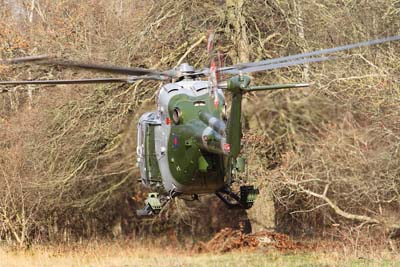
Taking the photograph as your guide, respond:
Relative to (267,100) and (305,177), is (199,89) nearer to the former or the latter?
(267,100)

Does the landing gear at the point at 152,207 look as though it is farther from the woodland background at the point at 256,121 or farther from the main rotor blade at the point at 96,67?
the woodland background at the point at 256,121

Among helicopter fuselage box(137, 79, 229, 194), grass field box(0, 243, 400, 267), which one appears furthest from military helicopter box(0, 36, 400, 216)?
grass field box(0, 243, 400, 267)

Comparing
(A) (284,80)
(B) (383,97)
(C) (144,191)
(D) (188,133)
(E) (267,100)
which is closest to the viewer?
(D) (188,133)

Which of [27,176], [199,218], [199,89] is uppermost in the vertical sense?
[199,89]

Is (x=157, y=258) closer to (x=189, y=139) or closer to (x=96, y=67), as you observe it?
(x=189, y=139)

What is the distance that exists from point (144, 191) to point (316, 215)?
5315mm

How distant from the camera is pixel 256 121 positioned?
14.0m

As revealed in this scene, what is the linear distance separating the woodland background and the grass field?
1.18m

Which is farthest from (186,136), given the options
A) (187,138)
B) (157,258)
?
(157,258)

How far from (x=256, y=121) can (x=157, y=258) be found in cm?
432

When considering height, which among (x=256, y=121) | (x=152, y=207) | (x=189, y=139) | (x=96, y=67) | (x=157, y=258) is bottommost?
(x=157, y=258)

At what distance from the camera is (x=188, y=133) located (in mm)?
8469

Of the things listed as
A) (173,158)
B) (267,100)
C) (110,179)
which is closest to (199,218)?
(110,179)

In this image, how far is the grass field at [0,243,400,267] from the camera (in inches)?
529
